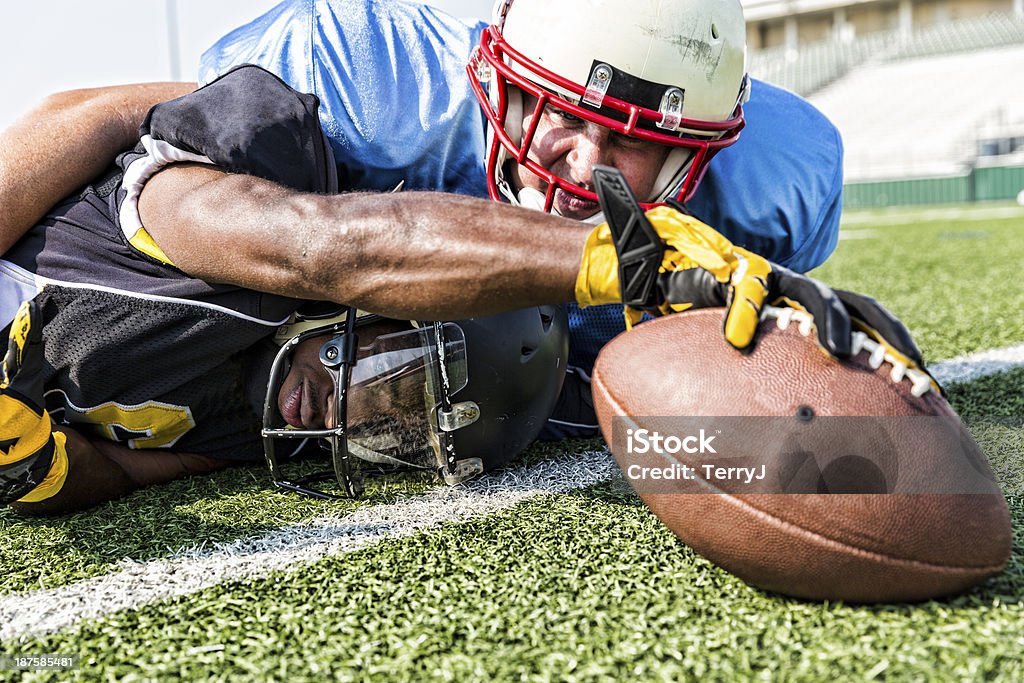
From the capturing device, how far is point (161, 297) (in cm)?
201

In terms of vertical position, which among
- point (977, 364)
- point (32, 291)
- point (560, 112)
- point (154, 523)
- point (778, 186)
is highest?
point (560, 112)

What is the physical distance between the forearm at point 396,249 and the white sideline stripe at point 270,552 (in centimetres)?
45

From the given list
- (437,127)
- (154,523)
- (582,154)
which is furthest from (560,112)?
(154,523)

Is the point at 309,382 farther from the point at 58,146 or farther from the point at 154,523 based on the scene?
the point at 58,146

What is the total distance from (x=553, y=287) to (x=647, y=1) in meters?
0.88

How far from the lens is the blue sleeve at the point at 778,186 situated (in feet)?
8.48

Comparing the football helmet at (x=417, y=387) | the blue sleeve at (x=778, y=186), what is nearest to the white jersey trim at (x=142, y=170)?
the football helmet at (x=417, y=387)

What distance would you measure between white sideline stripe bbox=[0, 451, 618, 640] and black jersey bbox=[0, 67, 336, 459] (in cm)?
45

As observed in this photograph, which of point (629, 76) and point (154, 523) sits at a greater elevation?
point (629, 76)

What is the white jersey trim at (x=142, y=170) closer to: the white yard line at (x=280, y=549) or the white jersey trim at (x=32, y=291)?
the white jersey trim at (x=32, y=291)

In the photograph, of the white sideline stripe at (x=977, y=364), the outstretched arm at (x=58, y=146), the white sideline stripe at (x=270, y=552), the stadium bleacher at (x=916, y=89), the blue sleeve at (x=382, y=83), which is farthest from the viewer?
the stadium bleacher at (x=916, y=89)

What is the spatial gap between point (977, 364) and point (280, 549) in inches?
93.1

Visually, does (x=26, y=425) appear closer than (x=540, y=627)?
No
